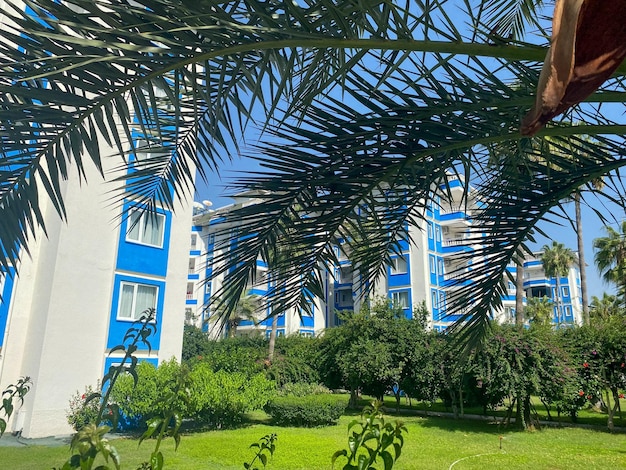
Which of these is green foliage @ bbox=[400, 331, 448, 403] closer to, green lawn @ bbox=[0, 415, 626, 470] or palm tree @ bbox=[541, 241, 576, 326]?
green lawn @ bbox=[0, 415, 626, 470]

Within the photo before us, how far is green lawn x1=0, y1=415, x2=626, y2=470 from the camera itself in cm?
868

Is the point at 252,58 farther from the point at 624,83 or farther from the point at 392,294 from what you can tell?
the point at 392,294

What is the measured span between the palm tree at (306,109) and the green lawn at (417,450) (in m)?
6.11

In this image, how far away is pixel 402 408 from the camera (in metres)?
18.3

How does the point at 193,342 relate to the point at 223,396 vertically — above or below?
above

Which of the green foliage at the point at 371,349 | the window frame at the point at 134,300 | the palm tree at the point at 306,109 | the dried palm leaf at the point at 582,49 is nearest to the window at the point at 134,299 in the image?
the window frame at the point at 134,300

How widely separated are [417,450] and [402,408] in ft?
27.9

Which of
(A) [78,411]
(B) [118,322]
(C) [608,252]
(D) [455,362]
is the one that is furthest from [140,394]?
(C) [608,252]

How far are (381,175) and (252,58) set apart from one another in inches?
45.3

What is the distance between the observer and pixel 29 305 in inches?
493

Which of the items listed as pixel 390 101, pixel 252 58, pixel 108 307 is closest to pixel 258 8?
pixel 252 58

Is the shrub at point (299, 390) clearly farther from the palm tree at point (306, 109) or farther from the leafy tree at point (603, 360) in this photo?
the palm tree at point (306, 109)

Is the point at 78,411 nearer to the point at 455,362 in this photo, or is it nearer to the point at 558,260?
the point at 455,362

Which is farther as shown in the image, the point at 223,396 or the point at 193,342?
the point at 193,342
